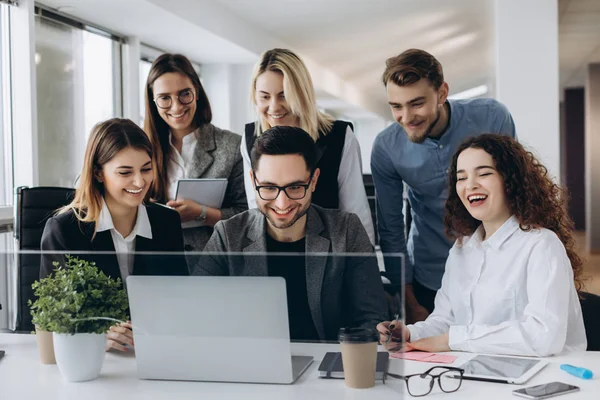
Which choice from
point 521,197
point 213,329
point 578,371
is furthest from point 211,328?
point 521,197

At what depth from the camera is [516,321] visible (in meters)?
1.64

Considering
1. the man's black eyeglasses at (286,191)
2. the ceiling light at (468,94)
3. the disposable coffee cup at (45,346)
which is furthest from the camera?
the ceiling light at (468,94)

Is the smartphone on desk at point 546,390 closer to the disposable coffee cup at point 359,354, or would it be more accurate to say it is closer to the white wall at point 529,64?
the disposable coffee cup at point 359,354

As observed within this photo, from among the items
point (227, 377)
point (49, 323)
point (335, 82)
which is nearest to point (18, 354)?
point (49, 323)

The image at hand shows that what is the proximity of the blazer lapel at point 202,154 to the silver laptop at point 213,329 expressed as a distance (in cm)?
133

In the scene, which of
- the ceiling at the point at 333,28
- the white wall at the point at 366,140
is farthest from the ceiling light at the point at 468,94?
the white wall at the point at 366,140

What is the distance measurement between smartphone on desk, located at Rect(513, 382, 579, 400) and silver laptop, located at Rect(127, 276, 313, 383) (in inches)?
16.2

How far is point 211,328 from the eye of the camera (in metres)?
1.18

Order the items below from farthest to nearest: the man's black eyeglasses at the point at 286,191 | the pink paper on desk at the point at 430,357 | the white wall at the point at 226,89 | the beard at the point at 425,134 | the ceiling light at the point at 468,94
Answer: the white wall at the point at 226,89, the ceiling light at the point at 468,94, the beard at the point at 425,134, the man's black eyeglasses at the point at 286,191, the pink paper on desk at the point at 430,357

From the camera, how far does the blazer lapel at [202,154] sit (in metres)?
2.53

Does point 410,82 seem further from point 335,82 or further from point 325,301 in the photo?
point 335,82

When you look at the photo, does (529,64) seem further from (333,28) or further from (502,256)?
(333,28)

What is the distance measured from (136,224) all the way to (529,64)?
3.12 meters

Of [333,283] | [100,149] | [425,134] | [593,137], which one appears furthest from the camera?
[593,137]
